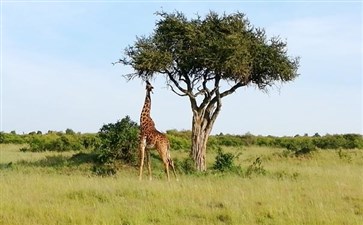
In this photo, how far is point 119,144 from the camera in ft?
69.9

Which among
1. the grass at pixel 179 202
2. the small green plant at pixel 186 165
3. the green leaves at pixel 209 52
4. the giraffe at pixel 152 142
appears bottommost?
the grass at pixel 179 202

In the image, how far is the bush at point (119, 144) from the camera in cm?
2133

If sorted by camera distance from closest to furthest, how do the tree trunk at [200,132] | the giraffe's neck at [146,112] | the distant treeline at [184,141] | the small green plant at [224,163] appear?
the giraffe's neck at [146,112]
the small green plant at [224,163]
the tree trunk at [200,132]
the distant treeline at [184,141]

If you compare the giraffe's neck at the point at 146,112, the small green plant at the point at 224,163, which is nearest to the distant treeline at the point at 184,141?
the small green plant at the point at 224,163

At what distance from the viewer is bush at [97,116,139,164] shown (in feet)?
70.0

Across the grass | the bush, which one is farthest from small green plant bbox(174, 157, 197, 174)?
the grass

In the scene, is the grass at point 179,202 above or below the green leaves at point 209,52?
below

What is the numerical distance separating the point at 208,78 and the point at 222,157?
9.94ft

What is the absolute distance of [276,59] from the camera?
22.7 meters

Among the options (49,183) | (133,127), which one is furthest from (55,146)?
(49,183)

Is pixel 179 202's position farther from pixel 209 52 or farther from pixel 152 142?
pixel 209 52

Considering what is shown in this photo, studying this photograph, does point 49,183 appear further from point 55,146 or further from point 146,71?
point 55,146

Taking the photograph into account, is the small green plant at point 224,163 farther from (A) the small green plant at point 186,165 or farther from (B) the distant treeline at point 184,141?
(B) the distant treeline at point 184,141

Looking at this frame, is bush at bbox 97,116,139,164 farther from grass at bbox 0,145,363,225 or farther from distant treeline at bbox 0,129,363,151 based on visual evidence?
grass at bbox 0,145,363,225
